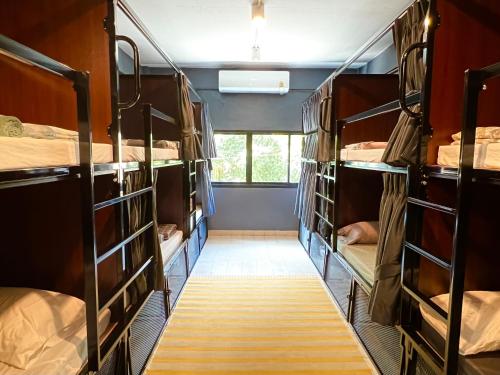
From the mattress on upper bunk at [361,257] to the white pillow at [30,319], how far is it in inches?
71.3

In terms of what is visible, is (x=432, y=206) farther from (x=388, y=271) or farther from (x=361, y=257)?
(x=361, y=257)

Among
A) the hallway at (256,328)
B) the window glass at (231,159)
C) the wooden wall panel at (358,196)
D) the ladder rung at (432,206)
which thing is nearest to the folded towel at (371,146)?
the wooden wall panel at (358,196)

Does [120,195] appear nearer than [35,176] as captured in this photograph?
No

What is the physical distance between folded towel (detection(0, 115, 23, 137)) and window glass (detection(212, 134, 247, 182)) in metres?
4.45

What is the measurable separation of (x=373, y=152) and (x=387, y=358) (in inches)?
54.2

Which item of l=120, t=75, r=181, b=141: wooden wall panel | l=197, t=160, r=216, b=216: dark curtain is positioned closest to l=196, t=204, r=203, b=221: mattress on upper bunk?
l=197, t=160, r=216, b=216: dark curtain

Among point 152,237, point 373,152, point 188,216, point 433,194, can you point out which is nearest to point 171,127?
point 188,216

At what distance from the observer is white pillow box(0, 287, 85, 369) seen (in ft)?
4.04

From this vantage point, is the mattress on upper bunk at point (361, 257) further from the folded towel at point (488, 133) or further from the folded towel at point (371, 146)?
the folded towel at point (488, 133)

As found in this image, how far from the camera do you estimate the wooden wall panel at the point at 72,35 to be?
1.57m

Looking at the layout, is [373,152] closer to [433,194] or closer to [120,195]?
[433,194]

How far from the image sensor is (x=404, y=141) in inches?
63.6

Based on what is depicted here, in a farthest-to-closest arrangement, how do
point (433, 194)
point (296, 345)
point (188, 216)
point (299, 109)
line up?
point (299, 109)
point (188, 216)
point (296, 345)
point (433, 194)

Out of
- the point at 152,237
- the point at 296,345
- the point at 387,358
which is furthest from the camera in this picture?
the point at 296,345
